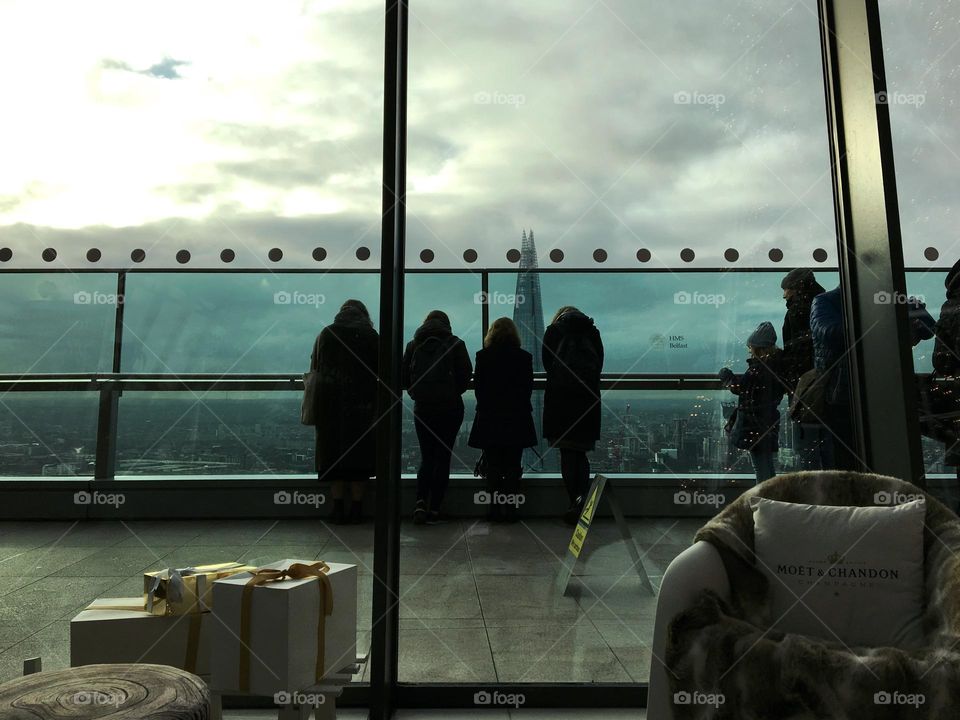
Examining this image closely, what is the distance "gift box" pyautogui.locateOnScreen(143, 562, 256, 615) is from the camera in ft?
6.41

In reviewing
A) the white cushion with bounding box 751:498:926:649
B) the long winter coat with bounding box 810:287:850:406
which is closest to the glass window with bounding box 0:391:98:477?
the white cushion with bounding box 751:498:926:649

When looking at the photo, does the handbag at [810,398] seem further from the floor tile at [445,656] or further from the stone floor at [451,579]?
the floor tile at [445,656]

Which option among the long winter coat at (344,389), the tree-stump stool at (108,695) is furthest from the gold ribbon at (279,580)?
the long winter coat at (344,389)

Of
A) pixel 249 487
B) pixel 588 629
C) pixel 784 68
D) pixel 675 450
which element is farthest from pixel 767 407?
pixel 249 487

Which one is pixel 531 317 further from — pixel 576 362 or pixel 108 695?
pixel 108 695

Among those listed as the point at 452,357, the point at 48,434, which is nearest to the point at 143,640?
the point at 48,434

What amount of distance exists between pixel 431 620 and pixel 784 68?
258cm

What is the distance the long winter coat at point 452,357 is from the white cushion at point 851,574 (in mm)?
1236

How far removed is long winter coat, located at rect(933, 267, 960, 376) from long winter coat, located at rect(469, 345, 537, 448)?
1.59 metres

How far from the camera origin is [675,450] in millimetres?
2844

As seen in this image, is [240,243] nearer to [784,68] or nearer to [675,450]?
[675,450]

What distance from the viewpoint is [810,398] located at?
295cm

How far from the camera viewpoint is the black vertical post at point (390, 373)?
8.57ft

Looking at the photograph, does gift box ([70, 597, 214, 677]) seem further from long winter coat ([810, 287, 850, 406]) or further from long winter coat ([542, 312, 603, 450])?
long winter coat ([810, 287, 850, 406])
